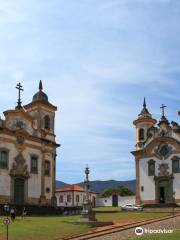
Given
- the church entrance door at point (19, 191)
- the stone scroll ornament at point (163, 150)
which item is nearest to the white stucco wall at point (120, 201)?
the stone scroll ornament at point (163, 150)

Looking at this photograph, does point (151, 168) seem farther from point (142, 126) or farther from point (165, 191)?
point (142, 126)

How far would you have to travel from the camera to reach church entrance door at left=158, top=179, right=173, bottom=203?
181 feet

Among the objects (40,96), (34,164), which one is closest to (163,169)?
(34,164)

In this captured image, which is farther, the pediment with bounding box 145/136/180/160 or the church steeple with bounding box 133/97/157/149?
the church steeple with bounding box 133/97/157/149

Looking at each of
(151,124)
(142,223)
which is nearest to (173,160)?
(151,124)

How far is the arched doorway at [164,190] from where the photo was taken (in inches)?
2170

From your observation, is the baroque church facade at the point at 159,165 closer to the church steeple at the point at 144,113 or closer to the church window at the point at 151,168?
the church window at the point at 151,168

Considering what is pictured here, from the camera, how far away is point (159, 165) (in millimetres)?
56250

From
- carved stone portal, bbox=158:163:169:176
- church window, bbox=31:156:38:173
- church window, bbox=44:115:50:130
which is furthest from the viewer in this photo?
carved stone portal, bbox=158:163:169:176

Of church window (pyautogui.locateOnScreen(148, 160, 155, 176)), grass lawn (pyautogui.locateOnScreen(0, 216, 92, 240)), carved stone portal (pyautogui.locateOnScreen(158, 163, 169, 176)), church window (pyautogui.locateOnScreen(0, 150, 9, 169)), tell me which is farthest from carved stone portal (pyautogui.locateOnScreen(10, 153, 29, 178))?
carved stone portal (pyautogui.locateOnScreen(158, 163, 169, 176))

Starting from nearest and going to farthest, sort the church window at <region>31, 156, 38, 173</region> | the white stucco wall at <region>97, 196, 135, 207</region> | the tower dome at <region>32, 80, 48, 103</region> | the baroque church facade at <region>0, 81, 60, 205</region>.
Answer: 1. the baroque church facade at <region>0, 81, 60, 205</region>
2. the church window at <region>31, 156, 38, 173</region>
3. the tower dome at <region>32, 80, 48, 103</region>
4. the white stucco wall at <region>97, 196, 135, 207</region>

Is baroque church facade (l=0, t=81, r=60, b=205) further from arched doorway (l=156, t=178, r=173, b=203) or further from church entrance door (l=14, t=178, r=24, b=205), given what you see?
arched doorway (l=156, t=178, r=173, b=203)

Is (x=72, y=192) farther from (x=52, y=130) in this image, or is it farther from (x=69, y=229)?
(x=69, y=229)

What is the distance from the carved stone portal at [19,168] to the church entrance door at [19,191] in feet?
2.07
